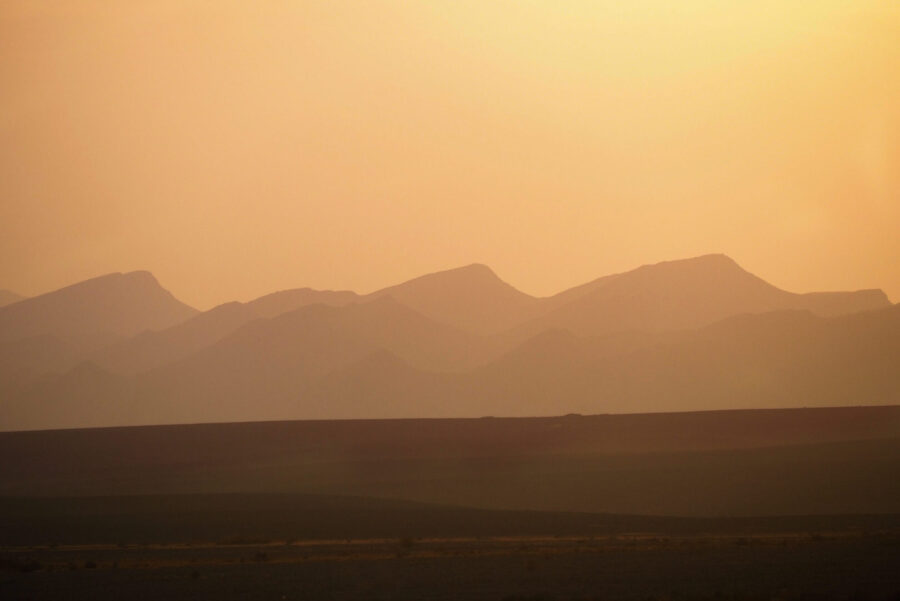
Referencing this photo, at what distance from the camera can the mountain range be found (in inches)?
4862

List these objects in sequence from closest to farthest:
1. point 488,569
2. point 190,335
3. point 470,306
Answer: point 488,569 → point 190,335 → point 470,306

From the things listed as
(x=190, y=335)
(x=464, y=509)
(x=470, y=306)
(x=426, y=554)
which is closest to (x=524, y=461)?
(x=464, y=509)

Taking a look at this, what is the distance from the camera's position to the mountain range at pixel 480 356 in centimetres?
12350

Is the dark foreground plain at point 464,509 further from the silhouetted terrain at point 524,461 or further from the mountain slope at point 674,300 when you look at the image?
the mountain slope at point 674,300

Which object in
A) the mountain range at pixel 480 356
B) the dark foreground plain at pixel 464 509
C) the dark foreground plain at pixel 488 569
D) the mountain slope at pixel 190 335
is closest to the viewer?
the dark foreground plain at pixel 488 569

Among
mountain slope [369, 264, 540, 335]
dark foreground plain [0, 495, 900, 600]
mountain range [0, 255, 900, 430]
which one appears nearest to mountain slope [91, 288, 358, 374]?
mountain range [0, 255, 900, 430]

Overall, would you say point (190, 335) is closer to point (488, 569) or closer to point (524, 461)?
point (524, 461)

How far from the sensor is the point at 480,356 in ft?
546

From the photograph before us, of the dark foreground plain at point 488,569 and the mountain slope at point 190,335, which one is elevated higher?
the mountain slope at point 190,335

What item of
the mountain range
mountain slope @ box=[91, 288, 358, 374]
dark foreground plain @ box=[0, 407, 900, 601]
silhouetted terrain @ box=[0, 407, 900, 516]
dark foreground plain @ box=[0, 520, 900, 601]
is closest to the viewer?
dark foreground plain @ box=[0, 520, 900, 601]

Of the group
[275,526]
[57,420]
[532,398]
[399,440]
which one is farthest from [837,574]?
[57,420]

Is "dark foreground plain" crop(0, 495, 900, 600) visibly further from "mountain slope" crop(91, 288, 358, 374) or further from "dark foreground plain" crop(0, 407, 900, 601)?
"mountain slope" crop(91, 288, 358, 374)

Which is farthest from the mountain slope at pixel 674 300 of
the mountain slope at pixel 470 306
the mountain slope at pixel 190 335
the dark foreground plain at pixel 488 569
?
the dark foreground plain at pixel 488 569

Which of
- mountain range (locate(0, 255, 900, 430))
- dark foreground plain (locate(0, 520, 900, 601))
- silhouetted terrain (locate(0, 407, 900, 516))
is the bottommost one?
dark foreground plain (locate(0, 520, 900, 601))
